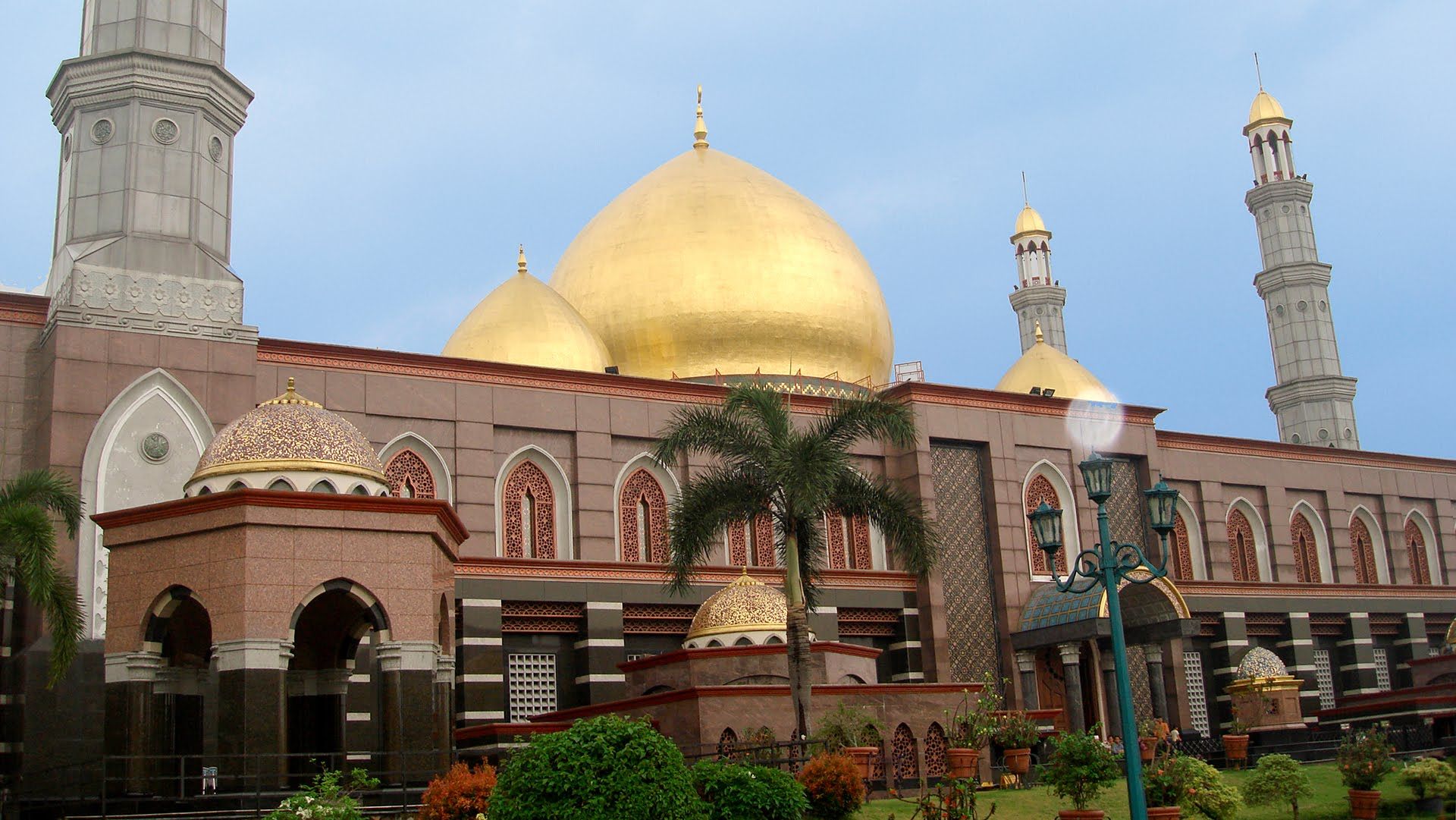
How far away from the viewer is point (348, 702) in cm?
2395

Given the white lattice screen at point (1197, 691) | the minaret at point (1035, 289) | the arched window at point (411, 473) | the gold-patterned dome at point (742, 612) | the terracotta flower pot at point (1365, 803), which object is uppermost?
the minaret at point (1035, 289)

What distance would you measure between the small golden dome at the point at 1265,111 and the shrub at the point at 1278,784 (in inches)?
1144

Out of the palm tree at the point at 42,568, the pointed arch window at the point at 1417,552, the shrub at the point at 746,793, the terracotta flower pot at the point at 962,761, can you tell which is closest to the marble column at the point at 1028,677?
the terracotta flower pot at the point at 962,761

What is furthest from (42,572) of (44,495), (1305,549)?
(1305,549)

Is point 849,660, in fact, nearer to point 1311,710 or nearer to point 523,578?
point 523,578

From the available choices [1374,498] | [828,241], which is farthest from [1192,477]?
[828,241]

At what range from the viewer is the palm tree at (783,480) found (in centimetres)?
2081

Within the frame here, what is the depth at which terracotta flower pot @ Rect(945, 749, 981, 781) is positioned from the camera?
2088cm

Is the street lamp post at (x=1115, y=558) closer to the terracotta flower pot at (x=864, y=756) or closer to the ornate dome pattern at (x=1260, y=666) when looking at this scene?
the terracotta flower pot at (x=864, y=756)

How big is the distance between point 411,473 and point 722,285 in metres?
9.11

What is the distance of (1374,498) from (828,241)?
1524 centimetres

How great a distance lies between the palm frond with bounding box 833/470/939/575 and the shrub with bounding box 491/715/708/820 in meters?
8.63

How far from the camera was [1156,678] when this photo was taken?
28.8 meters

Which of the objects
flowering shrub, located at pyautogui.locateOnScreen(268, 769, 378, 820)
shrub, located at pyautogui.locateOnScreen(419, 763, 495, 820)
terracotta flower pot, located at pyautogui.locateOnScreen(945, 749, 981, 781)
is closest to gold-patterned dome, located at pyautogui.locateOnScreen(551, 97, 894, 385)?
terracotta flower pot, located at pyautogui.locateOnScreen(945, 749, 981, 781)
